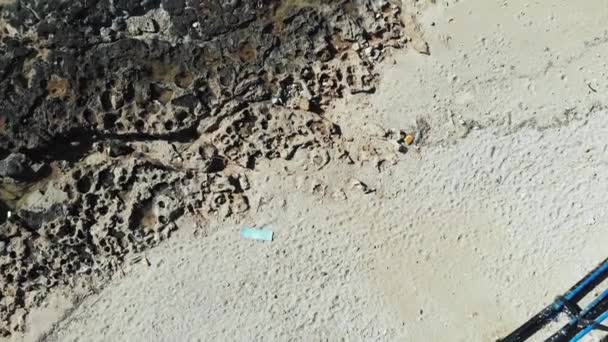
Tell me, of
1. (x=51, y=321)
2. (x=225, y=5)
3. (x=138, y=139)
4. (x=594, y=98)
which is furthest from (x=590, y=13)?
(x=51, y=321)

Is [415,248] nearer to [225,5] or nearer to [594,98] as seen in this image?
[594,98]

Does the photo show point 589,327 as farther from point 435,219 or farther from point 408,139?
point 408,139

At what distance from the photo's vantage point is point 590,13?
6.63m

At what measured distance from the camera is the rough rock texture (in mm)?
6625

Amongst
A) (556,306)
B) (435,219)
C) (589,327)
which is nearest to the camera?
(589,327)

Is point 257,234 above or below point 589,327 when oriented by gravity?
below

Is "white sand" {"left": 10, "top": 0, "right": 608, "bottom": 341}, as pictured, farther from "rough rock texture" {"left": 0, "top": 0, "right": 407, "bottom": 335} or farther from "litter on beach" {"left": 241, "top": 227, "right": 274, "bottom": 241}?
"rough rock texture" {"left": 0, "top": 0, "right": 407, "bottom": 335}

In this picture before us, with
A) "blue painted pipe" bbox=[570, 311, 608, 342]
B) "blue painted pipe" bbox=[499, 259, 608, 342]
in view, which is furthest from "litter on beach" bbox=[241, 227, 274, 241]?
"blue painted pipe" bbox=[570, 311, 608, 342]

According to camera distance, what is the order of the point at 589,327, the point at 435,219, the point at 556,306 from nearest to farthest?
the point at 589,327 → the point at 556,306 → the point at 435,219

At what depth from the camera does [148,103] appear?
6641 mm

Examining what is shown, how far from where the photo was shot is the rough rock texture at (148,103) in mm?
6625

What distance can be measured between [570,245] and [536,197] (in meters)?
0.52

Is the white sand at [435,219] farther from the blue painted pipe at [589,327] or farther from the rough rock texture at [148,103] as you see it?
the blue painted pipe at [589,327]

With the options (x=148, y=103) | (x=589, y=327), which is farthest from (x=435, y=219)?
(x=148, y=103)
